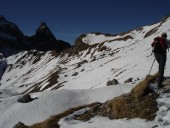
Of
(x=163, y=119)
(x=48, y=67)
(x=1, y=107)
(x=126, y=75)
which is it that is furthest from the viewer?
(x=48, y=67)

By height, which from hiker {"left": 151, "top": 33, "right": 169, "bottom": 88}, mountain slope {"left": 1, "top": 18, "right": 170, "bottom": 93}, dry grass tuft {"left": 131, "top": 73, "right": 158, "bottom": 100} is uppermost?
mountain slope {"left": 1, "top": 18, "right": 170, "bottom": 93}

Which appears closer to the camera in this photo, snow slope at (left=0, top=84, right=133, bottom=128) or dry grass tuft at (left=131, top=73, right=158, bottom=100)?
dry grass tuft at (left=131, top=73, right=158, bottom=100)

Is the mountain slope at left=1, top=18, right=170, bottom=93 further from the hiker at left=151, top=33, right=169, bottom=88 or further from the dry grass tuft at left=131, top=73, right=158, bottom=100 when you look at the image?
the hiker at left=151, top=33, right=169, bottom=88

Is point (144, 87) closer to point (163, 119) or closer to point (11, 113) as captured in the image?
point (163, 119)

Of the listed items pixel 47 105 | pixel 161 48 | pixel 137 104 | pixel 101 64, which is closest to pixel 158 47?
pixel 161 48

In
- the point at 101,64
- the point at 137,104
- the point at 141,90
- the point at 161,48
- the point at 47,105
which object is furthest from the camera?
the point at 101,64

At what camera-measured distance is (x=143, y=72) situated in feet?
198

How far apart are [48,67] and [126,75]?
12176cm

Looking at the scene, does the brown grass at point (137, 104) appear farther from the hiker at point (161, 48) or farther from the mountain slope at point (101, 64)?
the mountain slope at point (101, 64)

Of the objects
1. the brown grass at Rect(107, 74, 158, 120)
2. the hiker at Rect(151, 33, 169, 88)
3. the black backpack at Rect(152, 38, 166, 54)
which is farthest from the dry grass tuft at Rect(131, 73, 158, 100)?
the black backpack at Rect(152, 38, 166, 54)

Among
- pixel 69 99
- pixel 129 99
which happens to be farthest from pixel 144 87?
pixel 69 99

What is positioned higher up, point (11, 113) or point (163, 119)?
point (11, 113)

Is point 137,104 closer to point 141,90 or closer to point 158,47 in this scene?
point 141,90

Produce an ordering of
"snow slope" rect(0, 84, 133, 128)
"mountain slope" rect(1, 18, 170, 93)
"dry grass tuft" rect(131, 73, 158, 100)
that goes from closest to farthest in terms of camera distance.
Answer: "dry grass tuft" rect(131, 73, 158, 100) → "snow slope" rect(0, 84, 133, 128) → "mountain slope" rect(1, 18, 170, 93)
